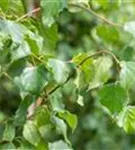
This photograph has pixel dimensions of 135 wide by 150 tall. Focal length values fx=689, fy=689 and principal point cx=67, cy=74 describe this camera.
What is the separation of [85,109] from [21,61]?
1935 millimetres

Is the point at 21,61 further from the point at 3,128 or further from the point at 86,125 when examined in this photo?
the point at 86,125

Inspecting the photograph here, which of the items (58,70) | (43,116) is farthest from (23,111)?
(58,70)

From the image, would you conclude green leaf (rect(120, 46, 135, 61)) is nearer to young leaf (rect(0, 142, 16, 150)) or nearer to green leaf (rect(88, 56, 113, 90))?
green leaf (rect(88, 56, 113, 90))

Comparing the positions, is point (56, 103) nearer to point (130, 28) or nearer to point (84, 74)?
point (84, 74)

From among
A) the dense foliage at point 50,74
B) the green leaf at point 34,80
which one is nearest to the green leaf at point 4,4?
the dense foliage at point 50,74

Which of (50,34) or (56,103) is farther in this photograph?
(50,34)

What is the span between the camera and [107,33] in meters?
1.29

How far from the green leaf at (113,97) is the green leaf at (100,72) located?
5cm

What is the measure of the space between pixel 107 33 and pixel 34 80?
0.23m

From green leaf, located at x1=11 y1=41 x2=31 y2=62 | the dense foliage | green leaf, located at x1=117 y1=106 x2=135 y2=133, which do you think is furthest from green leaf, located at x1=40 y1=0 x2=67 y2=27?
green leaf, located at x1=117 y1=106 x2=135 y2=133

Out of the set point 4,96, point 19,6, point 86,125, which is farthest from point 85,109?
point 19,6

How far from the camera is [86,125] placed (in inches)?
126

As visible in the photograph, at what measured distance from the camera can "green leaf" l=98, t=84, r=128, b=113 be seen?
1136 millimetres

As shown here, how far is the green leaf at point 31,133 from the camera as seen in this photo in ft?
4.06
